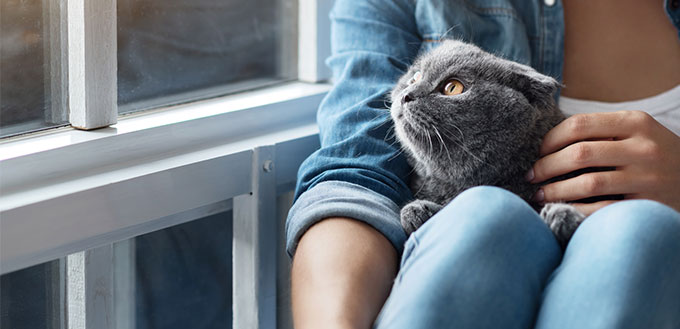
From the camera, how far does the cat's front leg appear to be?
895 millimetres

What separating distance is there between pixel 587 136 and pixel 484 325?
343 mm

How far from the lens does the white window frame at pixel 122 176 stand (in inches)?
32.9

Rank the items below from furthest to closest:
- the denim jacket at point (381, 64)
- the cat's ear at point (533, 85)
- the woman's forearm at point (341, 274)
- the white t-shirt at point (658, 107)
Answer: the white t-shirt at point (658, 107)
the denim jacket at point (381, 64)
the cat's ear at point (533, 85)
the woman's forearm at point (341, 274)

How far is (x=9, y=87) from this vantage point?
90 centimetres

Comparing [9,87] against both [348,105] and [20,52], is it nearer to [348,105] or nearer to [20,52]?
[20,52]

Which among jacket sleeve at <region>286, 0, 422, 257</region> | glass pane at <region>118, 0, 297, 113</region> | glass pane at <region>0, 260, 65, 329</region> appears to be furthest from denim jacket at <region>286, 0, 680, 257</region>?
glass pane at <region>0, 260, 65, 329</region>

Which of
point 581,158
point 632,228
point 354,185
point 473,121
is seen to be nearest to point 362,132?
point 354,185

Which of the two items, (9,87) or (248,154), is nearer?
(9,87)

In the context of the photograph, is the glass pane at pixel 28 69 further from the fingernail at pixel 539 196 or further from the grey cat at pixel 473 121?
the fingernail at pixel 539 196

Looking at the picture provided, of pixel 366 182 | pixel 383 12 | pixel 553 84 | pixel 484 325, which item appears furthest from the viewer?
pixel 383 12

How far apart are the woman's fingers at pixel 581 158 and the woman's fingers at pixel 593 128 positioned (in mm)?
12

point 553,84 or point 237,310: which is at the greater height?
point 553,84

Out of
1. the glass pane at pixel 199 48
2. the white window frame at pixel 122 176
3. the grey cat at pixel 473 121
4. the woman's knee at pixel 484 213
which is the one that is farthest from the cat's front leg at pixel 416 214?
the glass pane at pixel 199 48

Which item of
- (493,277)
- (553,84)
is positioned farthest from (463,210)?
(553,84)
